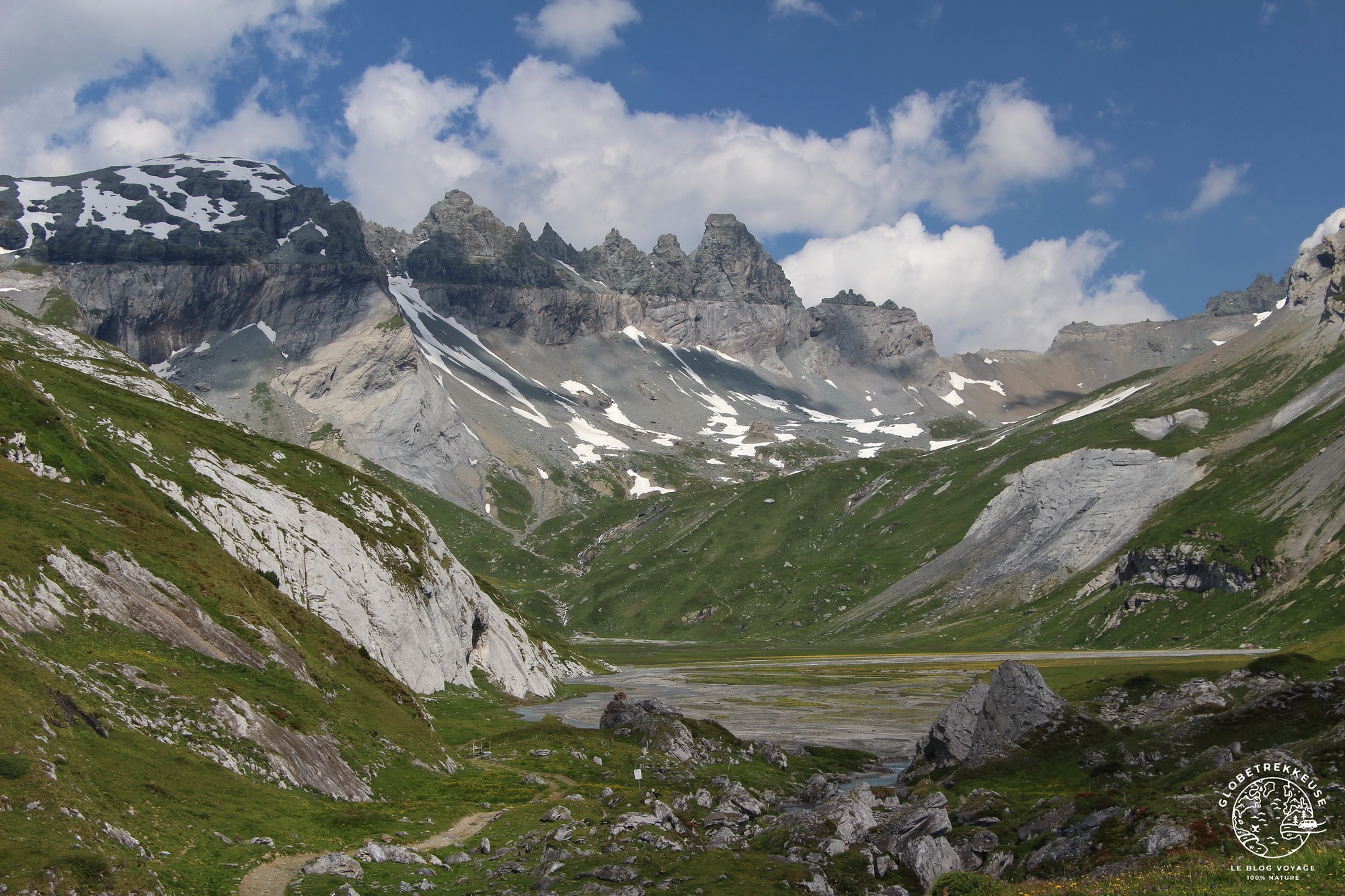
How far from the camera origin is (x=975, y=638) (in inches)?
7712

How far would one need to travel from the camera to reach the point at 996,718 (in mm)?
59250

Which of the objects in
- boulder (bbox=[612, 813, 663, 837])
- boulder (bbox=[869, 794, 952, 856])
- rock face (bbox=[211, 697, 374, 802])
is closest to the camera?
boulder (bbox=[869, 794, 952, 856])

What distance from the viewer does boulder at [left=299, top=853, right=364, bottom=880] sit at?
2962cm

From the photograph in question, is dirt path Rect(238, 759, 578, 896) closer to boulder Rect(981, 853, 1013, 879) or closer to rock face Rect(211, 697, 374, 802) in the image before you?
rock face Rect(211, 697, 374, 802)

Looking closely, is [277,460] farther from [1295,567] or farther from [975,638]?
[1295,567]

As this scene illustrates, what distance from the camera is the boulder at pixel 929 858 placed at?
3469 centimetres

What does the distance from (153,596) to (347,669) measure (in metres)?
15.0

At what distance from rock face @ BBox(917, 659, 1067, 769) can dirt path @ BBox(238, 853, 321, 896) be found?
3991 cm

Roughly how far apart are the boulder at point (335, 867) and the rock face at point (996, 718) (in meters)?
38.6

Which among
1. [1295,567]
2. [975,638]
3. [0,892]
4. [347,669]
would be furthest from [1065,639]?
[0,892]

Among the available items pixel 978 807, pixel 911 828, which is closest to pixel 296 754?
pixel 911 828

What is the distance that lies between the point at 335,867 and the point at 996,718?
43.6 metres

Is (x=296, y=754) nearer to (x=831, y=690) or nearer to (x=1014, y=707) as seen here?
(x=1014, y=707)

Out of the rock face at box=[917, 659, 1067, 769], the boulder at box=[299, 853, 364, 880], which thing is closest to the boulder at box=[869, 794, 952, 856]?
the rock face at box=[917, 659, 1067, 769]
